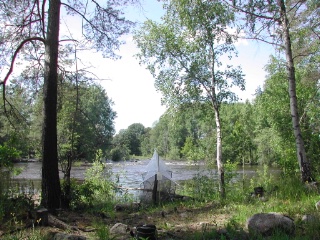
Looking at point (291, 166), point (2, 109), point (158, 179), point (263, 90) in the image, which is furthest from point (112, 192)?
point (263, 90)

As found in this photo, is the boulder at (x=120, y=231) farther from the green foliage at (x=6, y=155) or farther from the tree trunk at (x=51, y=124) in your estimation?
the green foliage at (x=6, y=155)

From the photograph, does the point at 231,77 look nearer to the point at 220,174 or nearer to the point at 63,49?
the point at 220,174

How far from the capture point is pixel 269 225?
4539 mm

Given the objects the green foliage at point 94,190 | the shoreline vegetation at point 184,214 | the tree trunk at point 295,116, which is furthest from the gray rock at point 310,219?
the green foliage at point 94,190

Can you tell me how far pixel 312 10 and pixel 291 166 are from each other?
5155 millimetres

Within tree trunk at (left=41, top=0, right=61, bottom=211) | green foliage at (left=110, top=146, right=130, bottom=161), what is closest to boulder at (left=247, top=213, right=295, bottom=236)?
tree trunk at (left=41, top=0, right=61, bottom=211)

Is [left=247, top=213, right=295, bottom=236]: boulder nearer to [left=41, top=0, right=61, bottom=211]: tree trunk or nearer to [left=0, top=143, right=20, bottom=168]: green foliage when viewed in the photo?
[left=41, top=0, right=61, bottom=211]: tree trunk

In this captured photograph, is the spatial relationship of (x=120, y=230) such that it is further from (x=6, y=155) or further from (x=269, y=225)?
(x=6, y=155)

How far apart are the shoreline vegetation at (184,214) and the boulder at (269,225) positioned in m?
0.08

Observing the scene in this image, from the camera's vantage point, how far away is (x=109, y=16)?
8250 mm

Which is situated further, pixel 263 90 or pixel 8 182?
pixel 263 90

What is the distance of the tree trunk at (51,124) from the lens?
22.1 feet

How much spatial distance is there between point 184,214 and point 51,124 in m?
3.75

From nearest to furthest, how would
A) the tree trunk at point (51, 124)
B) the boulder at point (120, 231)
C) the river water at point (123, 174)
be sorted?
the boulder at point (120, 231)
the tree trunk at point (51, 124)
the river water at point (123, 174)
